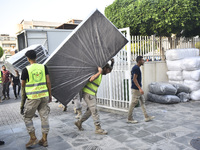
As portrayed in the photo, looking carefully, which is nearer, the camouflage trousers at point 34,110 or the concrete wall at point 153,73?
the camouflage trousers at point 34,110

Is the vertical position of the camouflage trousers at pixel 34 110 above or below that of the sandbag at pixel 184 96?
above

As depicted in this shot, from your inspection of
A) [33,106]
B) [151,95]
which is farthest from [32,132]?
[151,95]

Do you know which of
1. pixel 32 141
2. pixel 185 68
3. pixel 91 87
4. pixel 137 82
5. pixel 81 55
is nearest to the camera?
pixel 81 55

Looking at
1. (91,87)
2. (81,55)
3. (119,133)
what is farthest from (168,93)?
(81,55)

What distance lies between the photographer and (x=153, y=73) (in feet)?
25.6

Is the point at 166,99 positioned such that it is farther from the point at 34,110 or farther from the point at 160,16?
the point at 34,110

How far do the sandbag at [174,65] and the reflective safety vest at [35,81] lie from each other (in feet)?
19.3

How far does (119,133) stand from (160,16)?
244 inches

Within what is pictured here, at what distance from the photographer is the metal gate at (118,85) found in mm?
5703

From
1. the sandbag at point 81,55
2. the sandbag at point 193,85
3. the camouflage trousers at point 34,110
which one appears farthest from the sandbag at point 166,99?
the camouflage trousers at point 34,110

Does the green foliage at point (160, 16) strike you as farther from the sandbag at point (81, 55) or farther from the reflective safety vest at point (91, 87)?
the reflective safety vest at point (91, 87)

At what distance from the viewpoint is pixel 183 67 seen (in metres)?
7.39

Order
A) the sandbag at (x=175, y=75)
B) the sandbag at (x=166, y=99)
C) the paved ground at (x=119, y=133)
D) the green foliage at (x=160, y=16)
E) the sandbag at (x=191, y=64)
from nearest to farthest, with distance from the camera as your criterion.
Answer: the paved ground at (x=119, y=133) → the sandbag at (x=166, y=99) → the sandbag at (x=191, y=64) → the sandbag at (x=175, y=75) → the green foliage at (x=160, y=16)

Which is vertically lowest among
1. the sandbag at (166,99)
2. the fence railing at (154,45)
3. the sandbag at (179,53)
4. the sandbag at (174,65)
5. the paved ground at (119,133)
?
the paved ground at (119,133)
